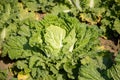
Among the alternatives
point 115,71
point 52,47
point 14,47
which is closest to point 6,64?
point 14,47

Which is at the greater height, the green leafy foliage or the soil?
the green leafy foliage

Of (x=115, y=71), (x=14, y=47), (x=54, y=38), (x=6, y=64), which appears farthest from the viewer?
(x=6, y=64)

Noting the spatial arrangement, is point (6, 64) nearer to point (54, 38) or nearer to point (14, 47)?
point (14, 47)

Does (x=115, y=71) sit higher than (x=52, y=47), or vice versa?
(x=52, y=47)

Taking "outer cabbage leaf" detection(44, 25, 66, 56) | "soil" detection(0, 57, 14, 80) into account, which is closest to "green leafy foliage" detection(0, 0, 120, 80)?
"outer cabbage leaf" detection(44, 25, 66, 56)

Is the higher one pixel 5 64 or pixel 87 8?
pixel 87 8

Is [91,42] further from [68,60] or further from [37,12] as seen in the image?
[37,12]

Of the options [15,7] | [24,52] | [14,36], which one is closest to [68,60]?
[24,52]

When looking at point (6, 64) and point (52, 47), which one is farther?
point (6, 64)

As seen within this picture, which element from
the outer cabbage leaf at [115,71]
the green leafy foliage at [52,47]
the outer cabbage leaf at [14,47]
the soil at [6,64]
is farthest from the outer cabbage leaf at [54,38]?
the outer cabbage leaf at [115,71]

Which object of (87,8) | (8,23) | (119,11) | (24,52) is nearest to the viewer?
(24,52)

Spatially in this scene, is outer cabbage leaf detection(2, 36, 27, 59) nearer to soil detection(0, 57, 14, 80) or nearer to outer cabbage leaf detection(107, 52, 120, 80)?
soil detection(0, 57, 14, 80)
